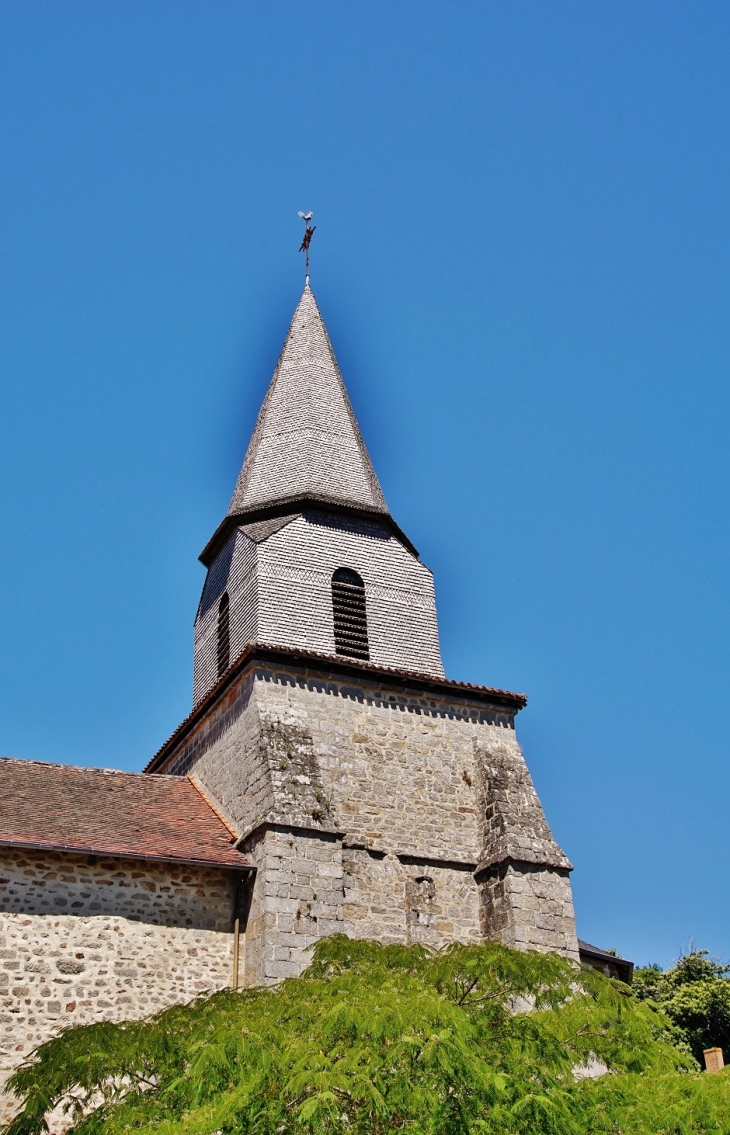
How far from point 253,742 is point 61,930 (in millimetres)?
3297

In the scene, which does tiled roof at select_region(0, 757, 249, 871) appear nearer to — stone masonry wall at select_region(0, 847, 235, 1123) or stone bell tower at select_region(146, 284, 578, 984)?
stone masonry wall at select_region(0, 847, 235, 1123)

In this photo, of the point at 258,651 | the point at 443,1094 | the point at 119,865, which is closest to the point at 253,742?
the point at 258,651

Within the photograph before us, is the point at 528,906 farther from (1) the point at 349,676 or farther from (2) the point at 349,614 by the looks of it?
(2) the point at 349,614

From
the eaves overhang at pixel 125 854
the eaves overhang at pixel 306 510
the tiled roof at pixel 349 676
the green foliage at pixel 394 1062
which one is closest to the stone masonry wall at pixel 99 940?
the eaves overhang at pixel 125 854

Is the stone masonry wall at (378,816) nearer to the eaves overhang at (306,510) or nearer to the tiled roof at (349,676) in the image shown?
the tiled roof at (349,676)

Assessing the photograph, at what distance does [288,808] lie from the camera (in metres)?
12.3

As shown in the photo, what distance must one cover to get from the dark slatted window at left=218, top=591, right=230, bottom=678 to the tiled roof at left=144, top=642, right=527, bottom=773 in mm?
990

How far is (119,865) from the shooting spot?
11.9 metres

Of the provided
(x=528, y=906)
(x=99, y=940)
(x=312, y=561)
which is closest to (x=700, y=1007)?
(x=528, y=906)

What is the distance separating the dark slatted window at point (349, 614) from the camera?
609 inches

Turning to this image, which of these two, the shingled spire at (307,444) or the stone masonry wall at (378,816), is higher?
the shingled spire at (307,444)

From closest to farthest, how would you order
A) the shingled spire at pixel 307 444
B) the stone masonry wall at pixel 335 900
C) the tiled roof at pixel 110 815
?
the stone masonry wall at pixel 335 900 < the tiled roof at pixel 110 815 < the shingled spire at pixel 307 444

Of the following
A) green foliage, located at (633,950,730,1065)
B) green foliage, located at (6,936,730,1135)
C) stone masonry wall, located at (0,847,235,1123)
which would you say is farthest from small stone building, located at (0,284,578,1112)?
green foliage, located at (633,950,730,1065)

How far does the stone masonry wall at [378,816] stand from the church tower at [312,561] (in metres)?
1.11
